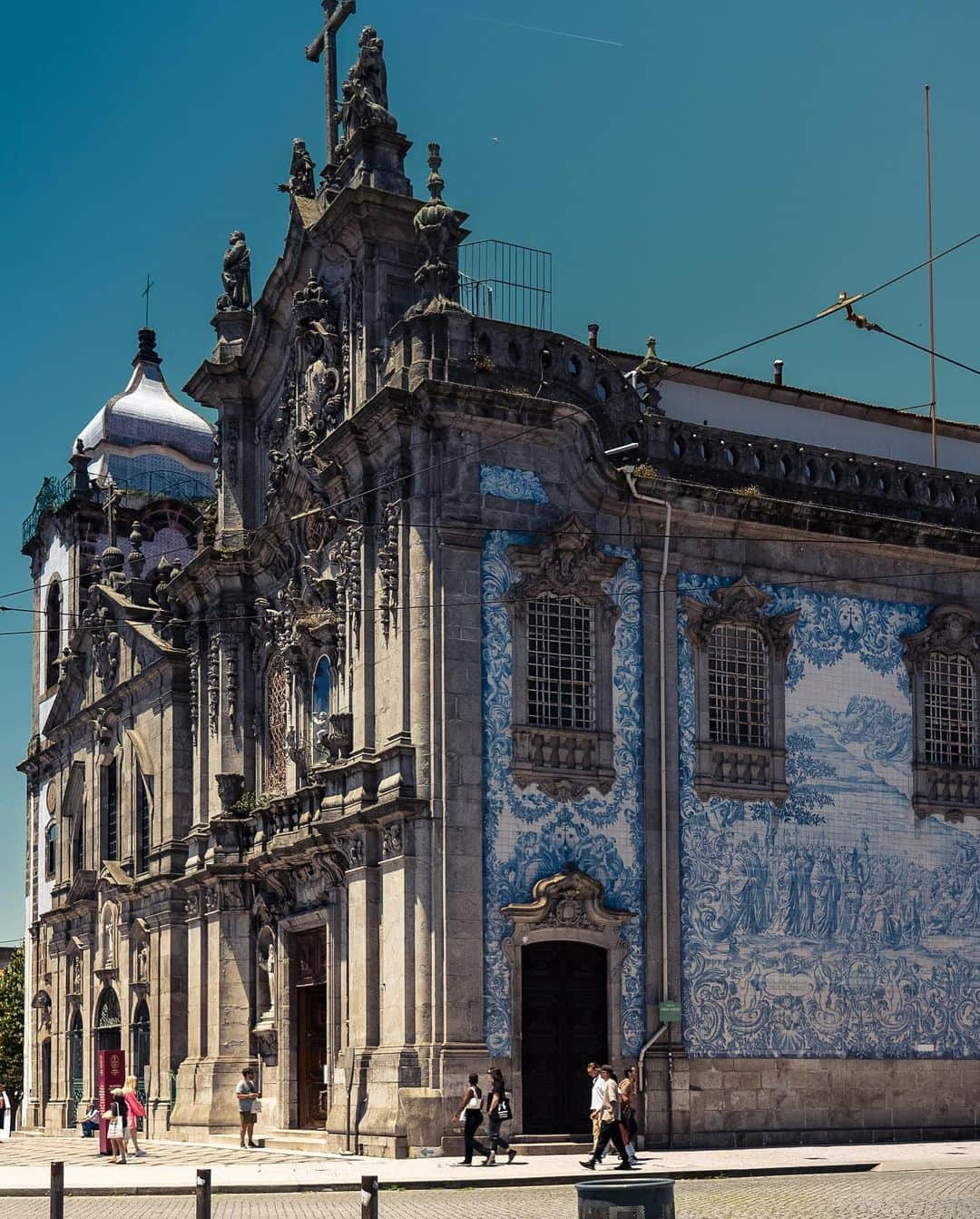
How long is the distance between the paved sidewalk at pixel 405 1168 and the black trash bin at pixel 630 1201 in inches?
304

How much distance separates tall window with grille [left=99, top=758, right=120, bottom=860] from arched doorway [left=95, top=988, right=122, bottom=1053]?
11.4ft

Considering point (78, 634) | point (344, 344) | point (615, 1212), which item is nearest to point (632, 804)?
point (344, 344)

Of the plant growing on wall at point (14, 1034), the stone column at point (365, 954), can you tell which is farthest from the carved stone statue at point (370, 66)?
the plant growing on wall at point (14, 1034)

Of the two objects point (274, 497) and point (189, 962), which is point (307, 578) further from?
point (189, 962)

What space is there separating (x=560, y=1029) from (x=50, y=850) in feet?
89.4

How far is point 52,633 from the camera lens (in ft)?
190

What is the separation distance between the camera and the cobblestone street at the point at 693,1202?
20156 millimetres

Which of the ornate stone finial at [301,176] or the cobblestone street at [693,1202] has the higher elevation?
the ornate stone finial at [301,176]

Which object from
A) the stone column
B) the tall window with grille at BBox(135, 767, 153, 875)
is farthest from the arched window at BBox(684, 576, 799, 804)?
the tall window with grille at BBox(135, 767, 153, 875)

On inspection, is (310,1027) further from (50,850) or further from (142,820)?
(50,850)

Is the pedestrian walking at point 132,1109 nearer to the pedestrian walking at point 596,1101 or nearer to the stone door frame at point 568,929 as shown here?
the stone door frame at point 568,929

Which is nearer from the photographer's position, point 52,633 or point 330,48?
point 330,48

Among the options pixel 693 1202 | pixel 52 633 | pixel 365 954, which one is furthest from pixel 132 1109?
pixel 52 633

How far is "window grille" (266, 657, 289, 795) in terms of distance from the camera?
126ft
